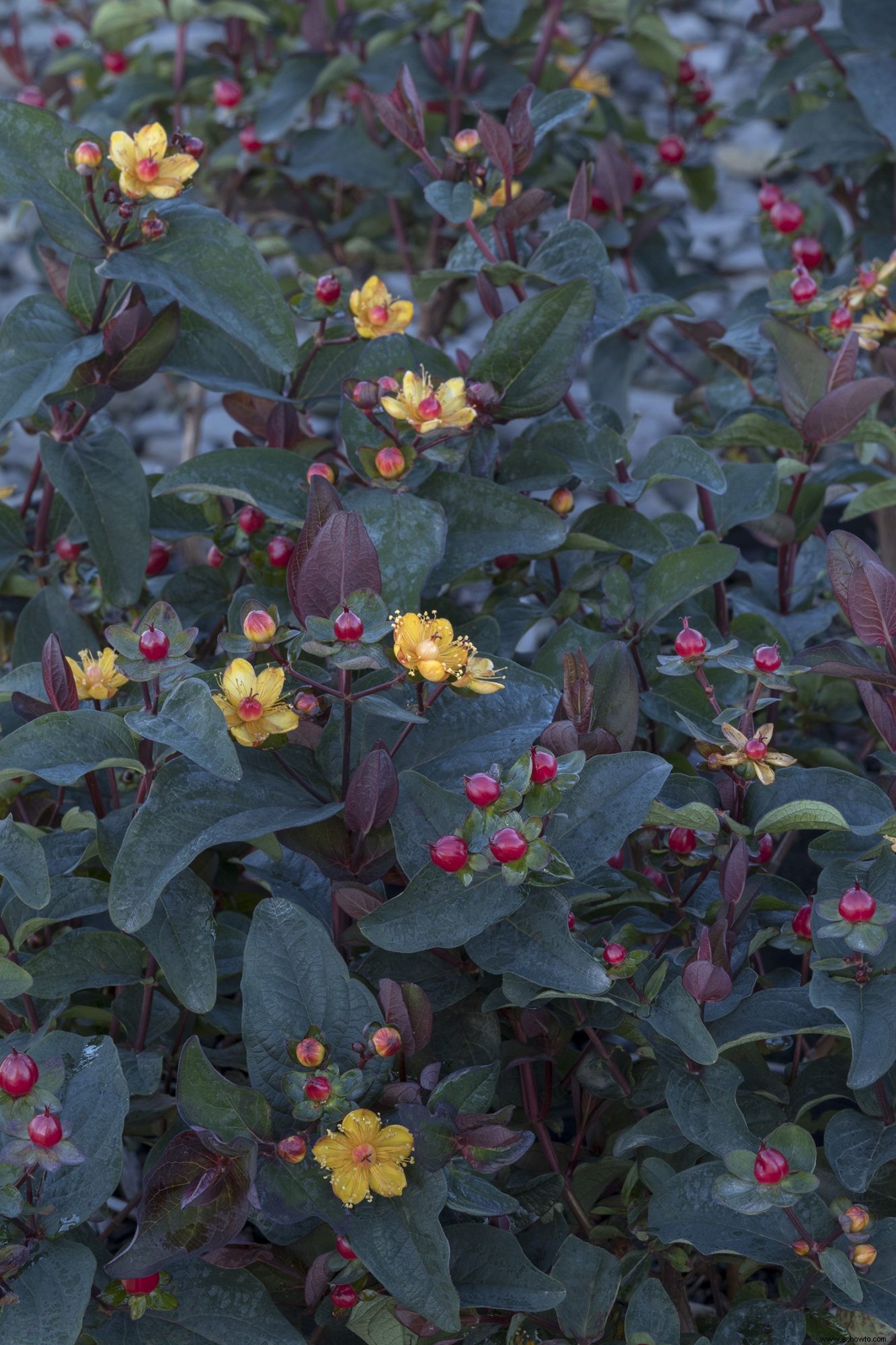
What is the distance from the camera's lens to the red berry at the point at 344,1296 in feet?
2.48

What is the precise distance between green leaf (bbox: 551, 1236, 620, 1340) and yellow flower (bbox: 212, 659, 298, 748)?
0.36 metres

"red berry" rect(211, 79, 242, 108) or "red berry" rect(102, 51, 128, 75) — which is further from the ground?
"red berry" rect(211, 79, 242, 108)

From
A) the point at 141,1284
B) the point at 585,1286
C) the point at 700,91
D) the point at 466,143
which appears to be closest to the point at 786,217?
the point at 466,143

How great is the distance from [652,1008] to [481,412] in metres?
0.47

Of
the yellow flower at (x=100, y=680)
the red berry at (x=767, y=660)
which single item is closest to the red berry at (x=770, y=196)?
the red berry at (x=767, y=660)

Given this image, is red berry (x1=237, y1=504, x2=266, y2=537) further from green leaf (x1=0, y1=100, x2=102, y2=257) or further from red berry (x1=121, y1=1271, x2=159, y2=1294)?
red berry (x1=121, y1=1271, x2=159, y2=1294)

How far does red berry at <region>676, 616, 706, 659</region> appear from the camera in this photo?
2.73 feet

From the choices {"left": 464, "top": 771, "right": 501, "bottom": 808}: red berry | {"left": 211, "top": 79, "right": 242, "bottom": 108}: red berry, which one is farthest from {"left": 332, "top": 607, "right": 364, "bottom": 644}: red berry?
{"left": 211, "top": 79, "right": 242, "bottom": 108}: red berry

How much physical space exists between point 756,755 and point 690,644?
9 centimetres

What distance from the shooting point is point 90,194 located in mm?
965

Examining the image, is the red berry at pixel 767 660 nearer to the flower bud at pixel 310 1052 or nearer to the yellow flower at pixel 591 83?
the flower bud at pixel 310 1052

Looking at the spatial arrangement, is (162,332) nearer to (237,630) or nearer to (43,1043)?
(237,630)

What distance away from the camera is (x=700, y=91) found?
6.05 ft

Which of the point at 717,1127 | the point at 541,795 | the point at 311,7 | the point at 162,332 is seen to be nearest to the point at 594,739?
the point at 541,795
